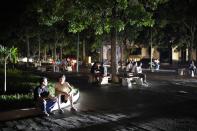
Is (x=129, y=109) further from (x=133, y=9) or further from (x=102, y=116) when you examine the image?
(x=133, y=9)

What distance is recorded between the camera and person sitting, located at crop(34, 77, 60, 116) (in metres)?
13.1

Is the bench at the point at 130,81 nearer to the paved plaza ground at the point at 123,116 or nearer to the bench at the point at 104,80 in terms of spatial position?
the bench at the point at 104,80

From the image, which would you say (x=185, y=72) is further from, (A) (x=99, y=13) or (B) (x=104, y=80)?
(A) (x=99, y=13)

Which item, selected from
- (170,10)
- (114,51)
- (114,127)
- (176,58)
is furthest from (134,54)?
(114,127)

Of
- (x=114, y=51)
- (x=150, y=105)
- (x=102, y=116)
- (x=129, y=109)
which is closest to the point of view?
(x=102, y=116)

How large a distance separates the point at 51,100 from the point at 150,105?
431 cm

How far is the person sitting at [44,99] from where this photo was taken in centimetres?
1308

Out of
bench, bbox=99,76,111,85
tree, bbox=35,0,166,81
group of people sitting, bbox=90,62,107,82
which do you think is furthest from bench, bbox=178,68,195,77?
bench, bbox=99,76,111,85

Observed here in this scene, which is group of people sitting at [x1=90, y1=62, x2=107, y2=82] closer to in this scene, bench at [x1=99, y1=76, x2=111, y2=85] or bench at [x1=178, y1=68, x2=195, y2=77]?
bench at [x1=99, y1=76, x2=111, y2=85]

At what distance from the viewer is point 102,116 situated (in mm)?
13195

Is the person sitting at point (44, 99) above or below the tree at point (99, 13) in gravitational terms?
below

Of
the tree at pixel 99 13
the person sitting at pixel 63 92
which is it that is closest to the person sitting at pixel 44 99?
the person sitting at pixel 63 92

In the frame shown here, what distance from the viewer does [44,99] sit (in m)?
13.1

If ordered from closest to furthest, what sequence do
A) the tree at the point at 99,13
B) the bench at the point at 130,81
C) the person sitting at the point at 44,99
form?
the person sitting at the point at 44,99 → the tree at the point at 99,13 → the bench at the point at 130,81
